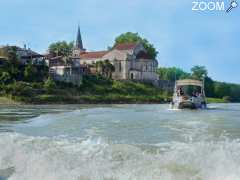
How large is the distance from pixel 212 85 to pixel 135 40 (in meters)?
21.7

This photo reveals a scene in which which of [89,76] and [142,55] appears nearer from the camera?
[89,76]

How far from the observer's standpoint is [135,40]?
396ft

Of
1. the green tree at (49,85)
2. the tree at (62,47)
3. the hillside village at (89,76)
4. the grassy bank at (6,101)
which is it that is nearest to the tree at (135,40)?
the hillside village at (89,76)

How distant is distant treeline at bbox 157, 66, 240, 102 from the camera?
11938 cm

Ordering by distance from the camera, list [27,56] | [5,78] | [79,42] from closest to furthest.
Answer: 1. [5,78]
2. [27,56]
3. [79,42]

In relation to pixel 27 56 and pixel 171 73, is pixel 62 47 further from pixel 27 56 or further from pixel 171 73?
pixel 171 73

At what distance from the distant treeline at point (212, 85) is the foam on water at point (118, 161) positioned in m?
102

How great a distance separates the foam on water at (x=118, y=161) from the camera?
9.89 meters

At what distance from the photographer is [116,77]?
10788 centimetres

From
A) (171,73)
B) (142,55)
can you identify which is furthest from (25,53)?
(171,73)

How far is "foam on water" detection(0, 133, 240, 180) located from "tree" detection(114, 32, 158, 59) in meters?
103

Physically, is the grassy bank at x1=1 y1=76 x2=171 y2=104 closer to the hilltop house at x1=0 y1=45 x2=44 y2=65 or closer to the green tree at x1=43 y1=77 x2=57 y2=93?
the green tree at x1=43 y1=77 x2=57 y2=93

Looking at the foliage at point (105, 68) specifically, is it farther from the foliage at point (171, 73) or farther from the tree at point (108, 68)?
the foliage at point (171, 73)

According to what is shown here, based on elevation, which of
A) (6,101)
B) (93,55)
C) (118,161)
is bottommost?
(118,161)
